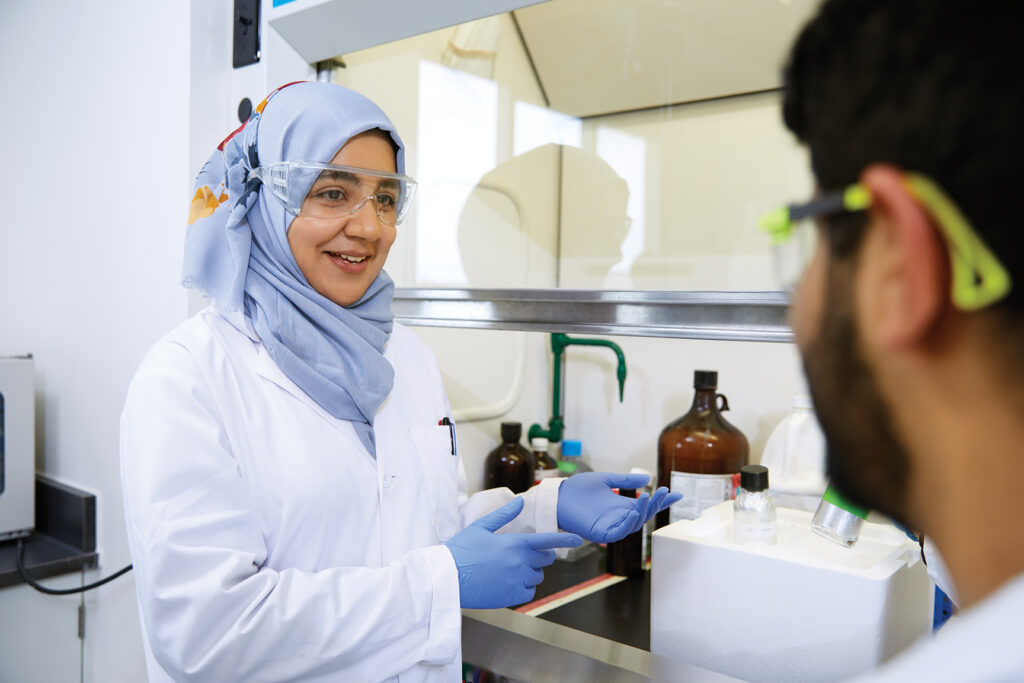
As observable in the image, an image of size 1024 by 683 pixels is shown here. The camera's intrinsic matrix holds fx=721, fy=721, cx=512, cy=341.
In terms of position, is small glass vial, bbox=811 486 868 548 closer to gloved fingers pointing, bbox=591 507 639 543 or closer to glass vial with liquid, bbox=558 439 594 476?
gloved fingers pointing, bbox=591 507 639 543

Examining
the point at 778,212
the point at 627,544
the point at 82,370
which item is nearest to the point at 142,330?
the point at 82,370

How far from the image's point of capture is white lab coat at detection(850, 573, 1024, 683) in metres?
0.39

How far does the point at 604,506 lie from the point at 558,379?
782 millimetres

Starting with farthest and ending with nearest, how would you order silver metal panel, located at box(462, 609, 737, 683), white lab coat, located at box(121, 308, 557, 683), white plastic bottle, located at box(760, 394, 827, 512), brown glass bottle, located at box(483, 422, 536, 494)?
1. brown glass bottle, located at box(483, 422, 536, 494)
2. white plastic bottle, located at box(760, 394, 827, 512)
3. silver metal panel, located at box(462, 609, 737, 683)
4. white lab coat, located at box(121, 308, 557, 683)

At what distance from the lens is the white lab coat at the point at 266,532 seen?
860 millimetres

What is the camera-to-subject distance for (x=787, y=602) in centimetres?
94

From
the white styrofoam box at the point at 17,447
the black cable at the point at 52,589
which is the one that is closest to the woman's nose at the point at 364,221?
the black cable at the point at 52,589

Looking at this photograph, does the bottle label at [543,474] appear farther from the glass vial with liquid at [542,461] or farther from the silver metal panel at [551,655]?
the silver metal panel at [551,655]

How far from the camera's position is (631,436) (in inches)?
72.9

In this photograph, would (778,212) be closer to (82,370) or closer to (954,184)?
(954,184)

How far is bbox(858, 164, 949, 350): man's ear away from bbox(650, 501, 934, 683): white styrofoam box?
1.97 ft

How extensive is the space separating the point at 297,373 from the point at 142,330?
74cm

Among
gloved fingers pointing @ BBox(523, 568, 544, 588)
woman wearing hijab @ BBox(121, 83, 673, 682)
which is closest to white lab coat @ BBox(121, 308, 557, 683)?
woman wearing hijab @ BBox(121, 83, 673, 682)

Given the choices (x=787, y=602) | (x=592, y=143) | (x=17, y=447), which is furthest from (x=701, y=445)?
(x=17, y=447)
